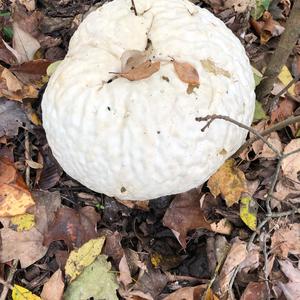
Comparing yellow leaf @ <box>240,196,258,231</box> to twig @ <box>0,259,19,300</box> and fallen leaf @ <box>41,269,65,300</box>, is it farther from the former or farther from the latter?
twig @ <box>0,259,19,300</box>

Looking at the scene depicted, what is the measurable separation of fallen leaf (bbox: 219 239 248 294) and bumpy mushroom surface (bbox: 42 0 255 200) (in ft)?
2.15

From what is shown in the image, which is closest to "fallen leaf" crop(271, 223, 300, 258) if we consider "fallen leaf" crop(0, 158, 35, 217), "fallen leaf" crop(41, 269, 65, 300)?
"fallen leaf" crop(41, 269, 65, 300)

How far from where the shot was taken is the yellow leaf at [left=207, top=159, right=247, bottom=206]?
2873 millimetres

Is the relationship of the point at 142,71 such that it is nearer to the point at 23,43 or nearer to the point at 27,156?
the point at 27,156

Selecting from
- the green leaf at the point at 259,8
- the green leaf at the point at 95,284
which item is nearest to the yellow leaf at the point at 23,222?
the green leaf at the point at 95,284

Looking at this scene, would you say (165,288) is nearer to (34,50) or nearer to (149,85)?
(149,85)

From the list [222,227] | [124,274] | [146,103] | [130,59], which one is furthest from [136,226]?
[130,59]

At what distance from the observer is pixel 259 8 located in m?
3.30

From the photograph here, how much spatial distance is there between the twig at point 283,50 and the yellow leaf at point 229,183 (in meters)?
0.49

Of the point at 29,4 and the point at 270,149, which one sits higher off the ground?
the point at 29,4

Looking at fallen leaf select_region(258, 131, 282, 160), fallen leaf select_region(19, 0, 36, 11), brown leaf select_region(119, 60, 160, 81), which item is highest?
brown leaf select_region(119, 60, 160, 81)

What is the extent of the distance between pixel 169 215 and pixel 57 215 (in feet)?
2.15

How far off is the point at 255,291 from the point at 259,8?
186cm

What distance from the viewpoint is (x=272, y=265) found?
9.34 ft
